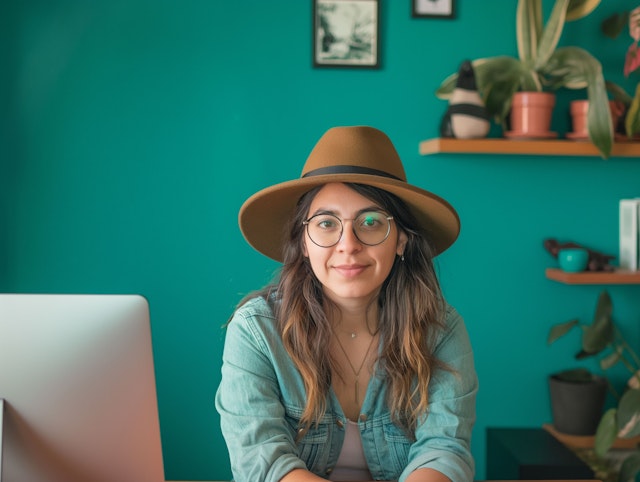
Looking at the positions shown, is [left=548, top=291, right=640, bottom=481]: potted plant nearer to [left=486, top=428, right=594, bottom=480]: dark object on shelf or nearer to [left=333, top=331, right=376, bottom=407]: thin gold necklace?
[left=486, top=428, right=594, bottom=480]: dark object on shelf

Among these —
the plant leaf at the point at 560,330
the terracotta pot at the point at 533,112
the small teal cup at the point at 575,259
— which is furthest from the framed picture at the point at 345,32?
the plant leaf at the point at 560,330

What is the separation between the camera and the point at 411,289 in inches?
70.0

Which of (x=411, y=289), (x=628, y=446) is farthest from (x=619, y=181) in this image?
(x=411, y=289)

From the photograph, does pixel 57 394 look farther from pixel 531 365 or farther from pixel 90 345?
pixel 531 365

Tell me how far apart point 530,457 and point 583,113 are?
4.28 feet

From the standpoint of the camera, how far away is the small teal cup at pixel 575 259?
2.99 metres

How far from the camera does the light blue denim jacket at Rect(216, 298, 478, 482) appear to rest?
5.15ft

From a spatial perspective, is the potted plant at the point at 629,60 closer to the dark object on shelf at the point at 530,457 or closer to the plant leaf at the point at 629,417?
the plant leaf at the point at 629,417

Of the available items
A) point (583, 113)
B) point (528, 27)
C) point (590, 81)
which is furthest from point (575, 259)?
point (528, 27)

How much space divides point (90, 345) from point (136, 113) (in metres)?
1.90

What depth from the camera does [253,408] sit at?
5.20ft

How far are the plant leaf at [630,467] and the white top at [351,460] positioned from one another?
1479mm

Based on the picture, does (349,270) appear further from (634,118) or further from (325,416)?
(634,118)

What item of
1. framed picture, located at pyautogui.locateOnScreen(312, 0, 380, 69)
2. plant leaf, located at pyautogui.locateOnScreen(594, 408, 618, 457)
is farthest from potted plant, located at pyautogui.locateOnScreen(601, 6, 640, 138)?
plant leaf, located at pyautogui.locateOnScreen(594, 408, 618, 457)
